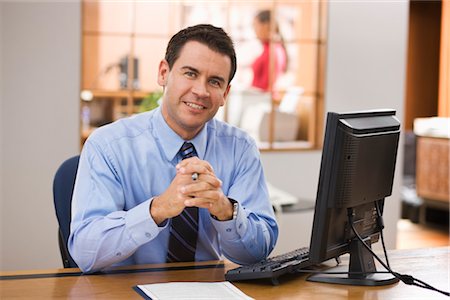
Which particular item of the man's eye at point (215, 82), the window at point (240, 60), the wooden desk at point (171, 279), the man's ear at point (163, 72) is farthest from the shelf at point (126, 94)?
the wooden desk at point (171, 279)

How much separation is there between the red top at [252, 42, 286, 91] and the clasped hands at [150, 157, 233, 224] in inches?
135

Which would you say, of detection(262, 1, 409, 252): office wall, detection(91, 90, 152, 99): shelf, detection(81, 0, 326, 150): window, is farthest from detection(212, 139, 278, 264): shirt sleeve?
detection(262, 1, 409, 252): office wall

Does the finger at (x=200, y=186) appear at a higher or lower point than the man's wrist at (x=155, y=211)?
higher

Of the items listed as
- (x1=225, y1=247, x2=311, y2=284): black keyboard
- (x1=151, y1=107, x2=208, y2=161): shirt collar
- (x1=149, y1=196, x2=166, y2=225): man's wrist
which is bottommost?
(x1=225, y1=247, x2=311, y2=284): black keyboard

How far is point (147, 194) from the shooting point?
2.21 metres

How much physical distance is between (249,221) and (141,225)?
37 centimetres

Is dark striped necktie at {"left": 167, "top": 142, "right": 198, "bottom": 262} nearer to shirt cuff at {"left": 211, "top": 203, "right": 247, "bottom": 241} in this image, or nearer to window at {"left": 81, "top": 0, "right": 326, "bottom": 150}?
shirt cuff at {"left": 211, "top": 203, "right": 247, "bottom": 241}

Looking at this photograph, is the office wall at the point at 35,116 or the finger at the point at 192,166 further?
the office wall at the point at 35,116

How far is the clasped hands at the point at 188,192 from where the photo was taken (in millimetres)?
1897

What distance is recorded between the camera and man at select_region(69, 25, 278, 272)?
200 centimetres

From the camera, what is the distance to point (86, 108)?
15.8 feet

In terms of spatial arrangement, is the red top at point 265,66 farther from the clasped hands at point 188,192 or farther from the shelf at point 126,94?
the clasped hands at point 188,192

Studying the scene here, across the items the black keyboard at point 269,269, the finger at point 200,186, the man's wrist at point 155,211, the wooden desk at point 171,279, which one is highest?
the finger at point 200,186

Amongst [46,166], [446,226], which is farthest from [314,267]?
[446,226]
